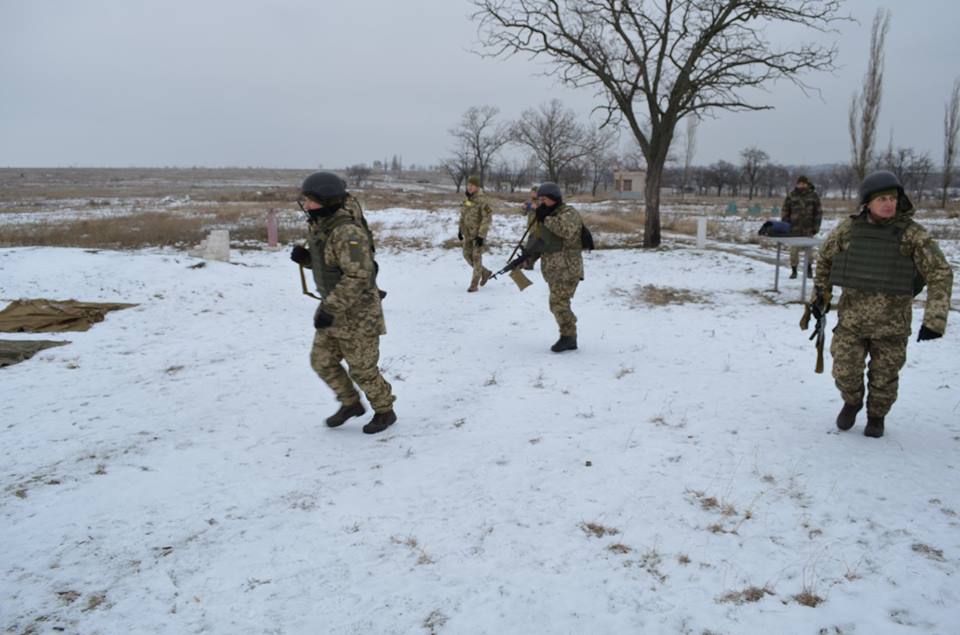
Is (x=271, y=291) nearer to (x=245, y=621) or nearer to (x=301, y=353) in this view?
(x=301, y=353)

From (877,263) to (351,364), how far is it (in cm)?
395

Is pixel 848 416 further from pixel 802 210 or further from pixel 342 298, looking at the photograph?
pixel 802 210

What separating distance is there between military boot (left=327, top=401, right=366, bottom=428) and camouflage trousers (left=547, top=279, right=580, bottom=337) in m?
2.86

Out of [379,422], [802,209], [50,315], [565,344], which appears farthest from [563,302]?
[50,315]

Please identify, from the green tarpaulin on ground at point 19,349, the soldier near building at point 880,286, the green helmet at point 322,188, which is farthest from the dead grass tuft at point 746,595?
the green tarpaulin on ground at point 19,349

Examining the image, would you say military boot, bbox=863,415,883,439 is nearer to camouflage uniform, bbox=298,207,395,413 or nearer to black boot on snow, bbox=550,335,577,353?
black boot on snow, bbox=550,335,577,353

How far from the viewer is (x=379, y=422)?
4699 mm

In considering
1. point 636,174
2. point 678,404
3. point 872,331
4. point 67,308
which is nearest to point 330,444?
point 678,404

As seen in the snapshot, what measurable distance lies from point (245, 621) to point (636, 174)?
278 ft

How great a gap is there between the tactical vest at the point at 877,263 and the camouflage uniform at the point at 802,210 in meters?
7.53

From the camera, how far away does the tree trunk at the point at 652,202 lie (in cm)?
1556

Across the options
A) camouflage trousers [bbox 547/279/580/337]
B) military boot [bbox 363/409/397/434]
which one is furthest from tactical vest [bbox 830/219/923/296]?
military boot [bbox 363/409/397/434]

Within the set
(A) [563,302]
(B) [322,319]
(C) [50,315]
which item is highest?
(B) [322,319]

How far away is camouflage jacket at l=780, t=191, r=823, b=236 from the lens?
35.8 feet
